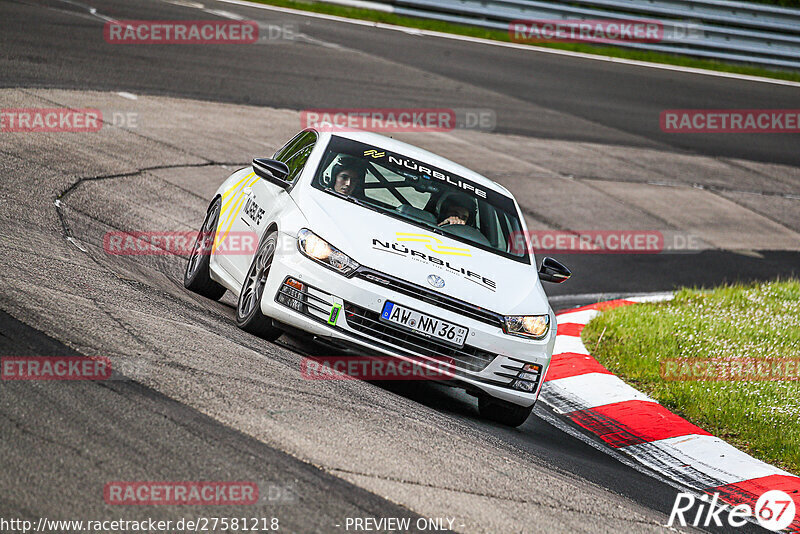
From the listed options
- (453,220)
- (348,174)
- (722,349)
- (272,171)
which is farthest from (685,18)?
(272,171)

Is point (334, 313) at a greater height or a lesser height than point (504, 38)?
lesser

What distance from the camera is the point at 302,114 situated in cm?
1521

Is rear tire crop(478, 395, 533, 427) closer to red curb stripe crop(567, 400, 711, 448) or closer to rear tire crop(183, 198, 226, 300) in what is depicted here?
red curb stripe crop(567, 400, 711, 448)

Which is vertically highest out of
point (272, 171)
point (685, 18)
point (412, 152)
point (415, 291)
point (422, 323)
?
point (685, 18)

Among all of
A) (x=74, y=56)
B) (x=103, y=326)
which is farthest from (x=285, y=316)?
(x=74, y=56)

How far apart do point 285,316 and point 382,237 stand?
0.80 metres

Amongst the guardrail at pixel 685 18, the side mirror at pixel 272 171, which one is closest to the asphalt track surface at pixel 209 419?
the side mirror at pixel 272 171

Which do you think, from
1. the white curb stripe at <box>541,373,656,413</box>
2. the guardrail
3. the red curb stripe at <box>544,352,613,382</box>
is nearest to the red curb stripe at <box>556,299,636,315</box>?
the red curb stripe at <box>544,352,613,382</box>

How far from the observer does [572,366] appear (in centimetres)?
847

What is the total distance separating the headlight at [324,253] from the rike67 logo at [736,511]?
2328 mm

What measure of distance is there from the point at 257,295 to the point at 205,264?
148 centimetres

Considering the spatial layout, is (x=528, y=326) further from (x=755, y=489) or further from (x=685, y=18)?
(x=685, y=18)

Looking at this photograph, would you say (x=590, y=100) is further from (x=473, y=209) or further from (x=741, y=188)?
(x=473, y=209)

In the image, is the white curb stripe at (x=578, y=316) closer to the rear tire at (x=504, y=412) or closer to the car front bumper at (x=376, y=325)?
the rear tire at (x=504, y=412)
